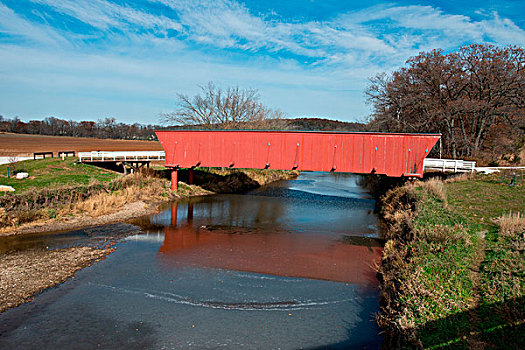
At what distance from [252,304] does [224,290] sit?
1.13 m

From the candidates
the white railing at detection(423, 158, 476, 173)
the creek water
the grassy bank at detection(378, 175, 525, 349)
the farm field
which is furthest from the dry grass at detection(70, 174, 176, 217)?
the farm field

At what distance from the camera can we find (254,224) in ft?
57.7

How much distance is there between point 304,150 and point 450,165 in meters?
10.1

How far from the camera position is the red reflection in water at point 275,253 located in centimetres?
1116

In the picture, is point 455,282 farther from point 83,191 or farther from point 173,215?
point 83,191

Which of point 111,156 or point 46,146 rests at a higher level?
point 46,146

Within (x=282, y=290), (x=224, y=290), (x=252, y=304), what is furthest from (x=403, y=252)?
(x=224, y=290)

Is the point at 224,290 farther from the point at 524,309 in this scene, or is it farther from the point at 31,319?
the point at 524,309

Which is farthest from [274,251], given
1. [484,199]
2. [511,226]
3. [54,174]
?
[54,174]

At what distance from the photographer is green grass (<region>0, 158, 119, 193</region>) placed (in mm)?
19091

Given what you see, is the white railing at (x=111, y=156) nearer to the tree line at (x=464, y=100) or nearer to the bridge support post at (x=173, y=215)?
the bridge support post at (x=173, y=215)

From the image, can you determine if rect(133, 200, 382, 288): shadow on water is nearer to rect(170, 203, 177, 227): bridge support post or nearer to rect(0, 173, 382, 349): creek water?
rect(0, 173, 382, 349): creek water

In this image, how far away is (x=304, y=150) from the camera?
21828 millimetres

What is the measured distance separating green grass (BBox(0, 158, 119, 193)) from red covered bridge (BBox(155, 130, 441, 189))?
542cm
